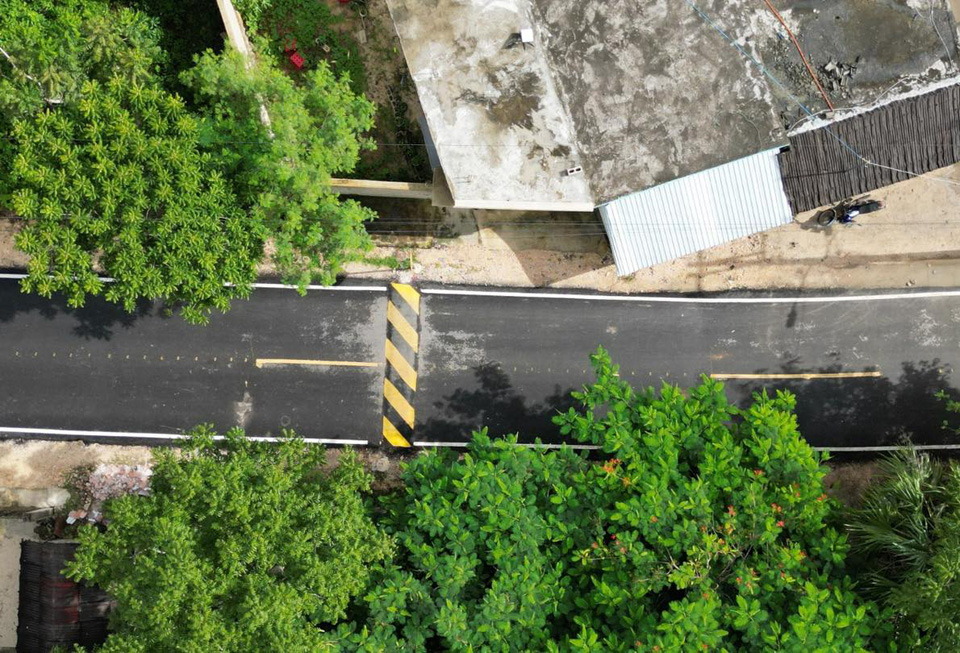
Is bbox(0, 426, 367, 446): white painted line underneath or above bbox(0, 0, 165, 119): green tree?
underneath

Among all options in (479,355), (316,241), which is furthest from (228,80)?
(479,355)

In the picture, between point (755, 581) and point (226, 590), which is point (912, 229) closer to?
point (755, 581)

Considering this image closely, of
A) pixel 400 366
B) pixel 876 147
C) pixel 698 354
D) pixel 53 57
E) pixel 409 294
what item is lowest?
pixel 698 354

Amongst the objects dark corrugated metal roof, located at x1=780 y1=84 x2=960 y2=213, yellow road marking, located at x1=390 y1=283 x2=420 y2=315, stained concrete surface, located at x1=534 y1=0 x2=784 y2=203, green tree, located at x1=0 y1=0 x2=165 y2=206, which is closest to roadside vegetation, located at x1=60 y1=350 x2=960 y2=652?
yellow road marking, located at x1=390 y1=283 x2=420 y2=315

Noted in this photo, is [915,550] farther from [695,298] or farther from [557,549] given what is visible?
[695,298]

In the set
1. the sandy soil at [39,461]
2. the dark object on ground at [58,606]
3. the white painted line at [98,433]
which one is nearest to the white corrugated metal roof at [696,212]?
the white painted line at [98,433]

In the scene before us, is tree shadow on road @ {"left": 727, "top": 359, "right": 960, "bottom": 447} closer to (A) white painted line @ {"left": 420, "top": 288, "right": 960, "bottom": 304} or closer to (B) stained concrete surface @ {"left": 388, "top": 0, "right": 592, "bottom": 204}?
(A) white painted line @ {"left": 420, "top": 288, "right": 960, "bottom": 304}

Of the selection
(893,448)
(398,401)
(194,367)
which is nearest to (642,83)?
(398,401)
